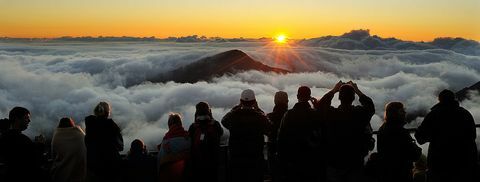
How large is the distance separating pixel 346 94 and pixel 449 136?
55.8 inches

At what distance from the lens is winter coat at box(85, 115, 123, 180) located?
6.86 m

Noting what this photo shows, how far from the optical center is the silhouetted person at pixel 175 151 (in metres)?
6.67

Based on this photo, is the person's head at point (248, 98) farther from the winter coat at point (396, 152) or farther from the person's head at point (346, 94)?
the winter coat at point (396, 152)

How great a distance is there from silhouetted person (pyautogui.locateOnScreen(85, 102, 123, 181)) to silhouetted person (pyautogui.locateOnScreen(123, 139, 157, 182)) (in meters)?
0.46

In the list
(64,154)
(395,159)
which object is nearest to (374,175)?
(395,159)

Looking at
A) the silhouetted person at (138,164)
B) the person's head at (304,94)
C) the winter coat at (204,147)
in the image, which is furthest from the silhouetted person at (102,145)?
the person's head at (304,94)

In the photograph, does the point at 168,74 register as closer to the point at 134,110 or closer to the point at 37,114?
the point at 134,110

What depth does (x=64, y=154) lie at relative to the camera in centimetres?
702

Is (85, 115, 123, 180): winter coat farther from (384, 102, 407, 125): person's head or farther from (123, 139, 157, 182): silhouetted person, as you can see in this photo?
(384, 102, 407, 125): person's head

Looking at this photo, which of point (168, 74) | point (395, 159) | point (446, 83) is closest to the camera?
point (395, 159)

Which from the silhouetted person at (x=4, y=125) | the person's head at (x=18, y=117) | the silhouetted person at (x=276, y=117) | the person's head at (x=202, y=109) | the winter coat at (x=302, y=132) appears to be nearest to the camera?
the person's head at (x=18, y=117)

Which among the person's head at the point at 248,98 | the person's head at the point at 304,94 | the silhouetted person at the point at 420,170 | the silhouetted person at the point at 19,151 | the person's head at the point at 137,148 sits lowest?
the silhouetted person at the point at 420,170

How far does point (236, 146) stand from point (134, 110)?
160711 millimetres

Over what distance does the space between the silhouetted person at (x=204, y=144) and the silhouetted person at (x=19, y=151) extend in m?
1.78
